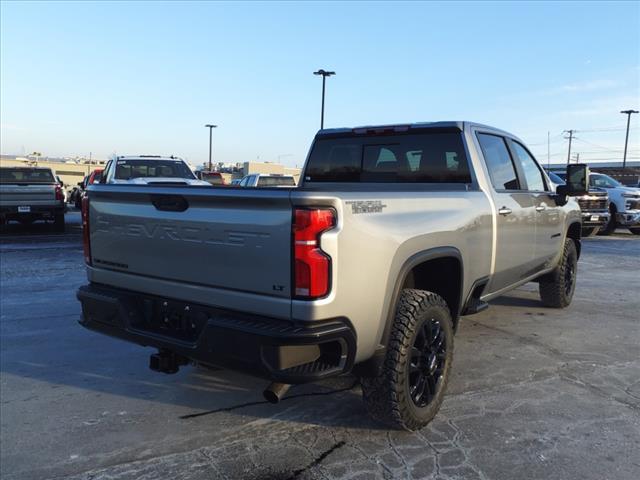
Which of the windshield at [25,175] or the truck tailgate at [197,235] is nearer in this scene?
the truck tailgate at [197,235]

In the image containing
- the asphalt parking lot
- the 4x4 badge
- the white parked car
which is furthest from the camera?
the white parked car

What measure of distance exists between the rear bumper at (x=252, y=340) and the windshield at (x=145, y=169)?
10.5 meters

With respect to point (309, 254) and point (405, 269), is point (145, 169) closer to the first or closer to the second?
point (405, 269)

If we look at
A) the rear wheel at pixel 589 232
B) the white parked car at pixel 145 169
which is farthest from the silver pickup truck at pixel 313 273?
the rear wheel at pixel 589 232

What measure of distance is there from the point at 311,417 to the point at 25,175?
47.6ft

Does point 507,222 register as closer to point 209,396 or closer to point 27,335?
point 209,396

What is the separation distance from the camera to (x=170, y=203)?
3043 millimetres

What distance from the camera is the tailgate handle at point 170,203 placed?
9.78 ft

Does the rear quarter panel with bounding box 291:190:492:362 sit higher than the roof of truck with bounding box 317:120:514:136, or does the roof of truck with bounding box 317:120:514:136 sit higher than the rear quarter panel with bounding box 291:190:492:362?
the roof of truck with bounding box 317:120:514:136

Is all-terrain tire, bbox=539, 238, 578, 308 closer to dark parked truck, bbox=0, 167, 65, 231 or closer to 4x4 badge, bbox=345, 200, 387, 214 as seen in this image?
4x4 badge, bbox=345, 200, 387, 214

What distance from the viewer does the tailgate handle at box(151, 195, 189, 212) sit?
2.98 meters

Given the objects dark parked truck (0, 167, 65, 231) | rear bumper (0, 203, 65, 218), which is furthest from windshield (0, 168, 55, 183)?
rear bumper (0, 203, 65, 218)

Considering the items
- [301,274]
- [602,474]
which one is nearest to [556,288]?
[602,474]

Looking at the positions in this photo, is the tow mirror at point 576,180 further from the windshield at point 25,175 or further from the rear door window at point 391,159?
the windshield at point 25,175
